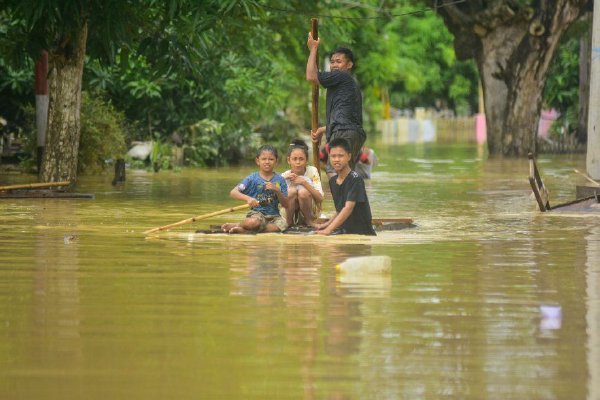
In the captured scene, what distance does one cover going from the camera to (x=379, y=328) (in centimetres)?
874

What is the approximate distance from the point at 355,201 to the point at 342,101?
6.35 ft

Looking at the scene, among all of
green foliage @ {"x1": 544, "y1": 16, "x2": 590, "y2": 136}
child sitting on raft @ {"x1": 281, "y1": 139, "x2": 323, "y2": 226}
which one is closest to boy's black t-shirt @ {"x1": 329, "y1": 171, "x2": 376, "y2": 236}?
child sitting on raft @ {"x1": 281, "y1": 139, "x2": 323, "y2": 226}

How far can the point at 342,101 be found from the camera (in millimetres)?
15648

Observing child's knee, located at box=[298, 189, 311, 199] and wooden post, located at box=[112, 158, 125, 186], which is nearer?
child's knee, located at box=[298, 189, 311, 199]

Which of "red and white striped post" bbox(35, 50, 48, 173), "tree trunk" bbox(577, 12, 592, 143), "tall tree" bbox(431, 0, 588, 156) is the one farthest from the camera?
"tree trunk" bbox(577, 12, 592, 143)

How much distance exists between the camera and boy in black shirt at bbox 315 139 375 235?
1398cm

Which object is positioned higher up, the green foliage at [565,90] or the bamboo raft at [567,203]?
the green foliage at [565,90]

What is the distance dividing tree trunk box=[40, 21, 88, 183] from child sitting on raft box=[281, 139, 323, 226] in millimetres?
6738

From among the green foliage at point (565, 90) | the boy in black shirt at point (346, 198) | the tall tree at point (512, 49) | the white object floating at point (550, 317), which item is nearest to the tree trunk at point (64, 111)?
the boy in black shirt at point (346, 198)

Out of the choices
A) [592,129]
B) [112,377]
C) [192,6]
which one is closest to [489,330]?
[112,377]

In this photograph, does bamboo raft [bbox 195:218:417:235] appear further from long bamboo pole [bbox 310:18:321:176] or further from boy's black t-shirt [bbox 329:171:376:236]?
long bamboo pole [bbox 310:18:321:176]

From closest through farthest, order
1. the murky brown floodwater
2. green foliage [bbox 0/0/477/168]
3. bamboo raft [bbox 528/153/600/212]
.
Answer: the murky brown floodwater → bamboo raft [bbox 528/153/600/212] → green foliage [bbox 0/0/477/168]

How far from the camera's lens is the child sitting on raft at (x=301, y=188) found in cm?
1470

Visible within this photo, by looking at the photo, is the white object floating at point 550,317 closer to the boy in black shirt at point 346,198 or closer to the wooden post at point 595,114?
the boy in black shirt at point 346,198
